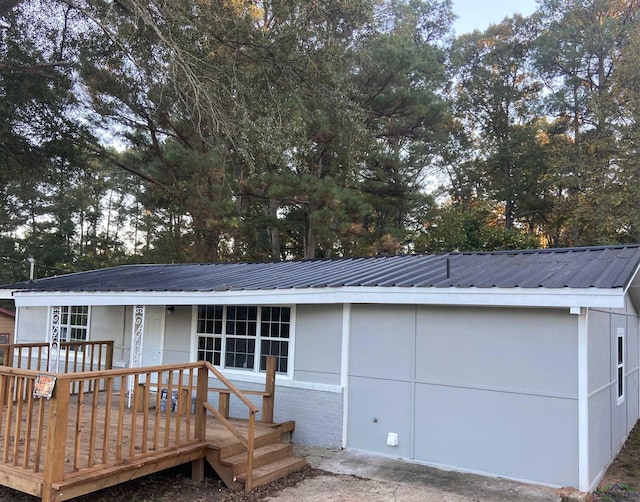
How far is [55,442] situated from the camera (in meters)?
4.21

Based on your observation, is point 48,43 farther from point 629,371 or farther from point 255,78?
point 629,371

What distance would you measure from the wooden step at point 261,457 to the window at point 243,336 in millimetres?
1473

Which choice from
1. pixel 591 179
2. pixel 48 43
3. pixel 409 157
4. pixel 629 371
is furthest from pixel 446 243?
pixel 48 43

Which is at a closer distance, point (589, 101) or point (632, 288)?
point (632, 288)

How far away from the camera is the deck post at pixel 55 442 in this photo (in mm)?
4188

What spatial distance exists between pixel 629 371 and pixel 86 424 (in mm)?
8579

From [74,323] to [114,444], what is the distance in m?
6.05

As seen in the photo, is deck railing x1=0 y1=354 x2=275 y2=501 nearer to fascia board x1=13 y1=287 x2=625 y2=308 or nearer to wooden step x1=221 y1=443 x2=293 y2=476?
wooden step x1=221 y1=443 x2=293 y2=476

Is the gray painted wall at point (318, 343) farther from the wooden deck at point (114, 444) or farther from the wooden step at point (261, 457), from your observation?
the wooden step at point (261, 457)

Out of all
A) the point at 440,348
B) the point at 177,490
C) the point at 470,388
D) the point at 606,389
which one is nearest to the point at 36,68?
the point at 177,490

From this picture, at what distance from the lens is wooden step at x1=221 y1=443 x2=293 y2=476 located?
18.4 ft

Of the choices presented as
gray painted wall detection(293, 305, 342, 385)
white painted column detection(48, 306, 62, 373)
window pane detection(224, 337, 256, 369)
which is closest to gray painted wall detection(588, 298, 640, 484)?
gray painted wall detection(293, 305, 342, 385)

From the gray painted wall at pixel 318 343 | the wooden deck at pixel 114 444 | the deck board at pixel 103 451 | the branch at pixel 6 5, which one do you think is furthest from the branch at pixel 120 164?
the deck board at pixel 103 451

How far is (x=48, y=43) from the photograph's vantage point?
36.7ft
